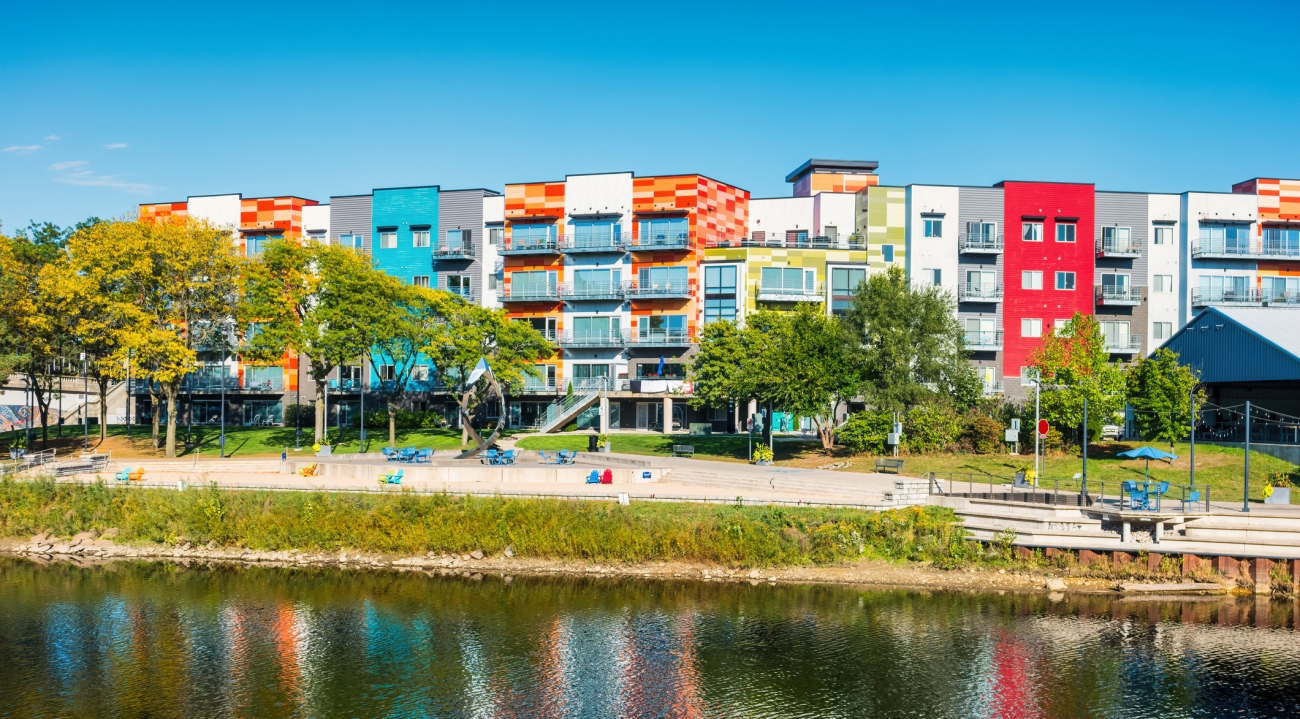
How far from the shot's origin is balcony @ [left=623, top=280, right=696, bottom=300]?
70.5 meters

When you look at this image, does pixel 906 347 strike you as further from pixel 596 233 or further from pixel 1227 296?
pixel 1227 296

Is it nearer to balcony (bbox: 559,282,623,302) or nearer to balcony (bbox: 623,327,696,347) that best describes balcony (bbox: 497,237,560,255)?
balcony (bbox: 559,282,623,302)

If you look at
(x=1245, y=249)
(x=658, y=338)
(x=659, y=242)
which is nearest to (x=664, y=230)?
(x=659, y=242)

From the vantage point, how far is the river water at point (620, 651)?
23422 millimetres

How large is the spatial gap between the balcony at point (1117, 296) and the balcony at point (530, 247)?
39674mm

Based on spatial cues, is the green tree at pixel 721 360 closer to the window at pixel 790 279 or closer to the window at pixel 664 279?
the window at pixel 790 279

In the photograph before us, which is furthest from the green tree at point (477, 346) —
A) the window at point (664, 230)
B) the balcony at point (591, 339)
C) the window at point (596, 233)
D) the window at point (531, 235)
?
the window at point (664, 230)

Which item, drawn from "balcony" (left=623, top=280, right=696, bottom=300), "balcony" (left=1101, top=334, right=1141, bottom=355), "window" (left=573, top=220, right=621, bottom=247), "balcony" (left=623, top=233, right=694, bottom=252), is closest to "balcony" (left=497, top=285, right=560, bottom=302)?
"window" (left=573, top=220, right=621, bottom=247)

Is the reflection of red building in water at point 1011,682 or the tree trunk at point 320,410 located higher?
the tree trunk at point 320,410

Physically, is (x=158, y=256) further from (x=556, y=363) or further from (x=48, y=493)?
(x=556, y=363)

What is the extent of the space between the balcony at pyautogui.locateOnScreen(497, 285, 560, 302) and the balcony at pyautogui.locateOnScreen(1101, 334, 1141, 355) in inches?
1591

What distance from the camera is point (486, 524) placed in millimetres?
38250

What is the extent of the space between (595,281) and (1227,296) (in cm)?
4612

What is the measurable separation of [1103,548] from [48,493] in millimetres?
43495
